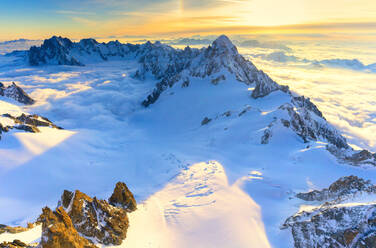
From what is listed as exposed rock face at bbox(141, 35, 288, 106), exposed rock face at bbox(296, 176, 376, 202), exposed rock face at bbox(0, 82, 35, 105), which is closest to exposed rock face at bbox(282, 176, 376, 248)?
exposed rock face at bbox(296, 176, 376, 202)

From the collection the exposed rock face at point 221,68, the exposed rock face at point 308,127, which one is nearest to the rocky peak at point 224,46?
the exposed rock face at point 221,68

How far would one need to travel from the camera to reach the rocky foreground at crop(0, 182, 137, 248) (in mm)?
12422

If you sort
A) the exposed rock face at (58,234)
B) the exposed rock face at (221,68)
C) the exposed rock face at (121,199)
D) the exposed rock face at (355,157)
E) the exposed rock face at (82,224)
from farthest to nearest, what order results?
1. the exposed rock face at (221,68)
2. the exposed rock face at (355,157)
3. the exposed rock face at (121,199)
4. the exposed rock face at (82,224)
5. the exposed rock face at (58,234)

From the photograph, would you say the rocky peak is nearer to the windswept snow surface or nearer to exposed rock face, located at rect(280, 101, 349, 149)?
the windswept snow surface

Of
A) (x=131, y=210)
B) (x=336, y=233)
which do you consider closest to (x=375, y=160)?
(x=336, y=233)

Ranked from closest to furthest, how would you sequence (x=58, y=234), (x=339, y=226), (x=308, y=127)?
1. (x=58, y=234)
2. (x=339, y=226)
3. (x=308, y=127)

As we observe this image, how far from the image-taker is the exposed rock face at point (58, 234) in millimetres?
12016

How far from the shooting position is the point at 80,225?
55.1 feet

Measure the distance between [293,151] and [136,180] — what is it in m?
30.7

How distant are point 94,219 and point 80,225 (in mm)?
1170

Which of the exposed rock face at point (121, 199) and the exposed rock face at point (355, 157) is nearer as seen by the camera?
the exposed rock face at point (121, 199)

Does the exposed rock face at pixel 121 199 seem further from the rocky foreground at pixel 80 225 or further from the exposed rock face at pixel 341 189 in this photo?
the exposed rock face at pixel 341 189

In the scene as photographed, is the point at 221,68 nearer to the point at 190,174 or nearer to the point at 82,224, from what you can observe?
the point at 190,174

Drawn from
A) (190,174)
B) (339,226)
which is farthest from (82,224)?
(190,174)
